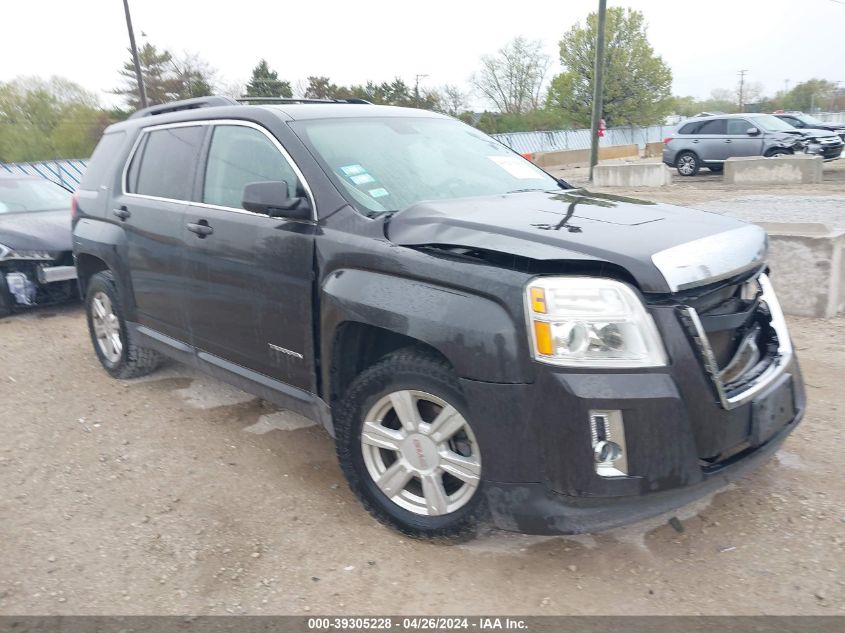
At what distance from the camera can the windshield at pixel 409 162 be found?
3.29m

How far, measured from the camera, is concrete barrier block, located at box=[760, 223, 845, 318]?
5.54 metres

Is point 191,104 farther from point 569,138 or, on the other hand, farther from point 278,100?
point 569,138

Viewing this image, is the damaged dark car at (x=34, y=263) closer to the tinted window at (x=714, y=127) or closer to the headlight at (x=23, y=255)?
the headlight at (x=23, y=255)

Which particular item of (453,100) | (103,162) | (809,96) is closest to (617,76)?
(453,100)

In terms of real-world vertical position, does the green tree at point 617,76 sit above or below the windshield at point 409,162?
above

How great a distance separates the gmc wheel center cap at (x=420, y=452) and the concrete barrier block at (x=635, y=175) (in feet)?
52.2

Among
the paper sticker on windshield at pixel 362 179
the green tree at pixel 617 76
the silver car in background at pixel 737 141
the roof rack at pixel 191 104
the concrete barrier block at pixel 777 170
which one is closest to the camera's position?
the paper sticker on windshield at pixel 362 179

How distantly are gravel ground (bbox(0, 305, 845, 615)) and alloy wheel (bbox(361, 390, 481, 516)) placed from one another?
238 millimetres

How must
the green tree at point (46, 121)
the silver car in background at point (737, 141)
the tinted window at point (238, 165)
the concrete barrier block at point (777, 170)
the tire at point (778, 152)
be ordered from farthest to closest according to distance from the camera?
1. the green tree at point (46, 121)
2. the silver car in background at point (737, 141)
3. the tire at point (778, 152)
4. the concrete barrier block at point (777, 170)
5. the tinted window at point (238, 165)

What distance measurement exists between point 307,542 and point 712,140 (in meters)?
19.4

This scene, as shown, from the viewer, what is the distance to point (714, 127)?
1934cm

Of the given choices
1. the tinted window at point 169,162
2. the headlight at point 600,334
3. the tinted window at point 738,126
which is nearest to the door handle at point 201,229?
the tinted window at point 169,162

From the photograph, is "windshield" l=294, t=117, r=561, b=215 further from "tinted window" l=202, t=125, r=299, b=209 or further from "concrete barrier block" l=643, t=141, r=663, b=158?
"concrete barrier block" l=643, t=141, r=663, b=158

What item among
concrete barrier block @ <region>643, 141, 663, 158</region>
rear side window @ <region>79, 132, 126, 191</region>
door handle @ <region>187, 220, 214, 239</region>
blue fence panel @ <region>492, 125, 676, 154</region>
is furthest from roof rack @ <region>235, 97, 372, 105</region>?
concrete barrier block @ <region>643, 141, 663, 158</region>
